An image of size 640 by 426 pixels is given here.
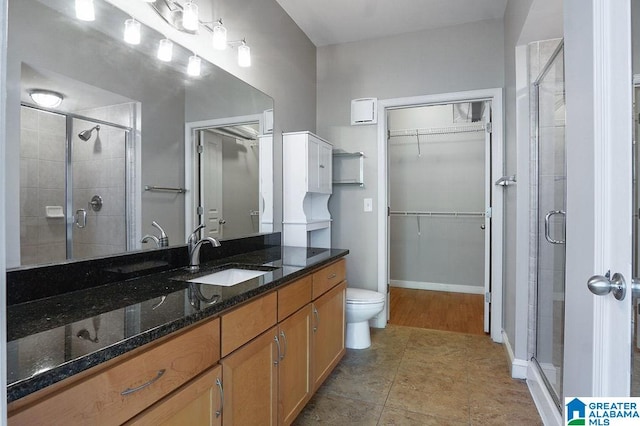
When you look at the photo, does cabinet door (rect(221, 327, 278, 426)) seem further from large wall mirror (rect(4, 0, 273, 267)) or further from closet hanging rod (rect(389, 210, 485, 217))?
closet hanging rod (rect(389, 210, 485, 217))

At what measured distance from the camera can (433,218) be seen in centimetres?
445

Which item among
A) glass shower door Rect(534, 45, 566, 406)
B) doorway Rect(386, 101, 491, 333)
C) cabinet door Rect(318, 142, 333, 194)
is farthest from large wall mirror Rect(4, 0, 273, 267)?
doorway Rect(386, 101, 491, 333)

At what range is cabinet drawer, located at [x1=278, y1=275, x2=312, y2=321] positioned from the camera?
5.01ft

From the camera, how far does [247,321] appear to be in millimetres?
1277

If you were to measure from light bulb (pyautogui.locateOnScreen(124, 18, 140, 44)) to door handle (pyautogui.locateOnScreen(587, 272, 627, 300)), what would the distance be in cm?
189

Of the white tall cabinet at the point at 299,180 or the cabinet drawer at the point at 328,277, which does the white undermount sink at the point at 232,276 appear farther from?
the white tall cabinet at the point at 299,180

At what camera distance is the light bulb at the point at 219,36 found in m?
1.90

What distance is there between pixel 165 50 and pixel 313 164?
134 cm

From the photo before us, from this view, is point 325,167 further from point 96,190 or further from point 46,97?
point 46,97

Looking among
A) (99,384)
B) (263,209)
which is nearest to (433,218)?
(263,209)

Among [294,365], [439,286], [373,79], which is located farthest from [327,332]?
[439,286]

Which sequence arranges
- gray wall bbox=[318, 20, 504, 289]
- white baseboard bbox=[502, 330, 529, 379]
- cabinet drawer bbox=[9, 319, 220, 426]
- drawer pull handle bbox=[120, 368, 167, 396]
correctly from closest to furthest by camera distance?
cabinet drawer bbox=[9, 319, 220, 426], drawer pull handle bbox=[120, 368, 167, 396], white baseboard bbox=[502, 330, 529, 379], gray wall bbox=[318, 20, 504, 289]

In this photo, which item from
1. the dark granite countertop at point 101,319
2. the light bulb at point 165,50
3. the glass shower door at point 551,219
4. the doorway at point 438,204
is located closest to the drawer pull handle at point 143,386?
the dark granite countertop at point 101,319

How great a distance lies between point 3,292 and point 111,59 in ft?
4.18
